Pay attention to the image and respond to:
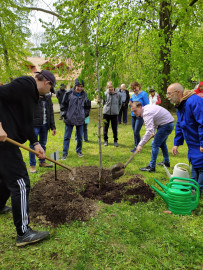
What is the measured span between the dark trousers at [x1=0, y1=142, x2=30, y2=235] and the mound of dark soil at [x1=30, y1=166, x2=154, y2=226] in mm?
590

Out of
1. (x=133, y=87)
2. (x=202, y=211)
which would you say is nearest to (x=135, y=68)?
(x=133, y=87)

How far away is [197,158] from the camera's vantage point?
10.9 feet

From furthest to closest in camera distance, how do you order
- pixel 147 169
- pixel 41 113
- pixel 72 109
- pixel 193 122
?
pixel 72 109 < pixel 147 169 < pixel 41 113 < pixel 193 122

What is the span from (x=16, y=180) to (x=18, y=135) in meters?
0.53

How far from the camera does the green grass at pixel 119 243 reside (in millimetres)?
2295

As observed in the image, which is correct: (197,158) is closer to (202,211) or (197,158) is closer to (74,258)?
(202,211)

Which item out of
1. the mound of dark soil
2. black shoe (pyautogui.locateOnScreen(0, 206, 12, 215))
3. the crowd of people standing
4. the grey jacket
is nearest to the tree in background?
the grey jacket

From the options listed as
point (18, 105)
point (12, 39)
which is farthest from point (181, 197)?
point (12, 39)

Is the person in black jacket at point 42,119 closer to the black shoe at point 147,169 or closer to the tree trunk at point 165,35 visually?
the black shoe at point 147,169

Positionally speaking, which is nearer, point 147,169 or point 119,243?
point 119,243

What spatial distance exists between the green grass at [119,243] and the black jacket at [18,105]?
133 centimetres

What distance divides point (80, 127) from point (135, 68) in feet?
13.4

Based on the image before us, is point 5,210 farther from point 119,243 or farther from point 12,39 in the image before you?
point 12,39

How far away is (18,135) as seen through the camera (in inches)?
100
